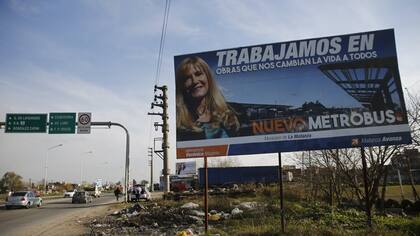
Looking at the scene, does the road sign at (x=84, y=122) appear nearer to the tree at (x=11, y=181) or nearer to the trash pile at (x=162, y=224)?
the trash pile at (x=162, y=224)

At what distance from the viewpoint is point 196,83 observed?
12492 millimetres

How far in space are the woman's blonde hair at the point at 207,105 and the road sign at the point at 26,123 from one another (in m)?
22.3

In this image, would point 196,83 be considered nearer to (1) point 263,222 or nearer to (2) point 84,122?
(1) point 263,222

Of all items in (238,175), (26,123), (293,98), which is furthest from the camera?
(238,175)

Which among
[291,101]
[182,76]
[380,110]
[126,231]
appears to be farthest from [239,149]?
[126,231]

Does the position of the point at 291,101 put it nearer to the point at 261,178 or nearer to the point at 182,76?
the point at 182,76

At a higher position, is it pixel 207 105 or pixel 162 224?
pixel 207 105

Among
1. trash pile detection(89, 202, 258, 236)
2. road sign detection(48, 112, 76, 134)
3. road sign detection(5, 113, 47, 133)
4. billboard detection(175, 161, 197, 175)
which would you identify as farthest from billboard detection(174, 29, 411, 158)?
billboard detection(175, 161, 197, 175)

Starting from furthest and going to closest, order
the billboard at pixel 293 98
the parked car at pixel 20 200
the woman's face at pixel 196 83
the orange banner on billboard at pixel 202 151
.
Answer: the parked car at pixel 20 200
the woman's face at pixel 196 83
the orange banner on billboard at pixel 202 151
the billboard at pixel 293 98

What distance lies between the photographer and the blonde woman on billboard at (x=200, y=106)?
12102 mm

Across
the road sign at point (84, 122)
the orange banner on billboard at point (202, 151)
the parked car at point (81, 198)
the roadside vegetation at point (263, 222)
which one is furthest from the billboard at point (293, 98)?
the parked car at point (81, 198)

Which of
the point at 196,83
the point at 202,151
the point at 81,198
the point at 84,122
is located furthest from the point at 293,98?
the point at 81,198

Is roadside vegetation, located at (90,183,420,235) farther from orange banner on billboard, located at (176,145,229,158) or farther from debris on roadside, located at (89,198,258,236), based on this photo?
orange banner on billboard, located at (176,145,229,158)

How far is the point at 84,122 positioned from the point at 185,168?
54298mm
